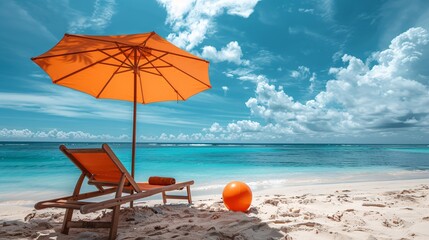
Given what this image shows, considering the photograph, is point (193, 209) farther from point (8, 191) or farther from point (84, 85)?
point (8, 191)

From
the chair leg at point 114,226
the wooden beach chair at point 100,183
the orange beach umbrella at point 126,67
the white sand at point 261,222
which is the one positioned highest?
the orange beach umbrella at point 126,67

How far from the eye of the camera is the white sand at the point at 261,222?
289 centimetres

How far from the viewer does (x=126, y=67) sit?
457 cm

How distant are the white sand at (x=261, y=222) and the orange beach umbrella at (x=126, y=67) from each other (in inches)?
44.7

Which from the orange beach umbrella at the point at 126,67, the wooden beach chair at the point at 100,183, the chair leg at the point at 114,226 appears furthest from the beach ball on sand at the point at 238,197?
the chair leg at the point at 114,226

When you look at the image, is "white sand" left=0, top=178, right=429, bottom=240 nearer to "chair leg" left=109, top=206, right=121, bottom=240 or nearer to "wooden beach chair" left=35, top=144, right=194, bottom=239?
"chair leg" left=109, top=206, right=121, bottom=240

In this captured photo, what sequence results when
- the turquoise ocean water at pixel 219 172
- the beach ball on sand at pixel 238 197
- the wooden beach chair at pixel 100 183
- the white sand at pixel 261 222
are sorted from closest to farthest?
the wooden beach chair at pixel 100 183 < the white sand at pixel 261 222 < the beach ball on sand at pixel 238 197 < the turquoise ocean water at pixel 219 172

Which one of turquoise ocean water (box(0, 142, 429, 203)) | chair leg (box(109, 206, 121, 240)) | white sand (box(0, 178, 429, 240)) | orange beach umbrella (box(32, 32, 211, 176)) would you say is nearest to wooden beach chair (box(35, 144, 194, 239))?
chair leg (box(109, 206, 121, 240))

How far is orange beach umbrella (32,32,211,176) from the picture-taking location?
11.9 ft

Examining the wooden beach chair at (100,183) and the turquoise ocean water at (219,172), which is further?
the turquoise ocean water at (219,172)

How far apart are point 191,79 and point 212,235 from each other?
9.53 ft

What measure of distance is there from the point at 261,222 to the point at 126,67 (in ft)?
10.7

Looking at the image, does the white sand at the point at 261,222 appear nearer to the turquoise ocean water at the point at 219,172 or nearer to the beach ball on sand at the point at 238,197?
the beach ball on sand at the point at 238,197

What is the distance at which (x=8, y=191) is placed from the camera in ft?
25.1
